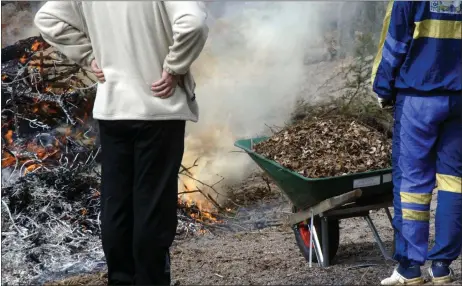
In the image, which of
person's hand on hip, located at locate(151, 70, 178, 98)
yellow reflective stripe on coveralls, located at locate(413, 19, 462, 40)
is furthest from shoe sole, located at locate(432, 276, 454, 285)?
person's hand on hip, located at locate(151, 70, 178, 98)

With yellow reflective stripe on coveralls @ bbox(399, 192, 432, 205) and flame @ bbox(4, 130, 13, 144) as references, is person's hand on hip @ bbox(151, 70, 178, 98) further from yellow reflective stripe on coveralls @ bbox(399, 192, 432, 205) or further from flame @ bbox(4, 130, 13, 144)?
flame @ bbox(4, 130, 13, 144)


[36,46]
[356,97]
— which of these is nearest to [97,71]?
[36,46]

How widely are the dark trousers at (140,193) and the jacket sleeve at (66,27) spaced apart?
42 centimetres

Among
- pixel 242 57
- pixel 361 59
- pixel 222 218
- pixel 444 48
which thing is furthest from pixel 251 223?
pixel 444 48

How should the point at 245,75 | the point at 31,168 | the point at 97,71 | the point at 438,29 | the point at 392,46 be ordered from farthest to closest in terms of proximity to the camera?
1. the point at 245,75
2. the point at 31,168
3. the point at 392,46
4. the point at 438,29
5. the point at 97,71

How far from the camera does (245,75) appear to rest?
751cm

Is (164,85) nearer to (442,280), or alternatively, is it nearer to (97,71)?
(97,71)

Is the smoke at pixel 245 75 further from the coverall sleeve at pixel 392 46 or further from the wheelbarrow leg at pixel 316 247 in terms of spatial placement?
the coverall sleeve at pixel 392 46

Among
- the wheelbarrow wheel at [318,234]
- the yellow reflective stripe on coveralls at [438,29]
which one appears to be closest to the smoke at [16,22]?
the wheelbarrow wheel at [318,234]

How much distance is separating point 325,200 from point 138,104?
1.57m

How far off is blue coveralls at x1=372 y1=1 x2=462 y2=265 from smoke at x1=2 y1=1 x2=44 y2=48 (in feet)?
11.3

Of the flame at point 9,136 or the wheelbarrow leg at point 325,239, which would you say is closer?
the wheelbarrow leg at point 325,239

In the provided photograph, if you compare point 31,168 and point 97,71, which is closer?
point 97,71

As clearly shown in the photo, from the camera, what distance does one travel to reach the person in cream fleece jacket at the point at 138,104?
378cm
